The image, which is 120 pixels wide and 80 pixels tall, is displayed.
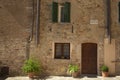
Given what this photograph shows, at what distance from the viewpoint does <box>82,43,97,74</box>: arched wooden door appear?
645 inches

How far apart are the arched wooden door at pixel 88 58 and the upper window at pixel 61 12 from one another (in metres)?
2.05

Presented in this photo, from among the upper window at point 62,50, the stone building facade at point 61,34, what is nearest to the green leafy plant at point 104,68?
the stone building facade at point 61,34

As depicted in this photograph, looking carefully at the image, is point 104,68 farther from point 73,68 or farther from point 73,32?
point 73,32

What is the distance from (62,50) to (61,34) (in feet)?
3.41

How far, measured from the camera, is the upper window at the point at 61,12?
1630cm

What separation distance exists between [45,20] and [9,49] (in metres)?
2.92

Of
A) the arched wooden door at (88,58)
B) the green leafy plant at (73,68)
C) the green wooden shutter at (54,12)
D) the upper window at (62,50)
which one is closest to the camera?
the green leafy plant at (73,68)

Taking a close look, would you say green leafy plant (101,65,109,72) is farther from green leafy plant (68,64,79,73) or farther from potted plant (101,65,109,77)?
green leafy plant (68,64,79,73)

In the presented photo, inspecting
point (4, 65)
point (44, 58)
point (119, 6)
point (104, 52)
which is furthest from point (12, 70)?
point (119, 6)

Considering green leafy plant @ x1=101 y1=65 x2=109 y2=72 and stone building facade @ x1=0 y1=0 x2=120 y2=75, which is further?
stone building facade @ x1=0 y1=0 x2=120 y2=75

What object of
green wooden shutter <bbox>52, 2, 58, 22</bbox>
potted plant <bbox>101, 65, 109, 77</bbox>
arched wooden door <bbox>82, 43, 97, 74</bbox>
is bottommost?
potted plant <bbox>101, 65, 109, 77</bbox>

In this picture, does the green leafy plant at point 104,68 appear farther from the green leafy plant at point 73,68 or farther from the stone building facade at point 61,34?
the green leafy plant at point 73,68

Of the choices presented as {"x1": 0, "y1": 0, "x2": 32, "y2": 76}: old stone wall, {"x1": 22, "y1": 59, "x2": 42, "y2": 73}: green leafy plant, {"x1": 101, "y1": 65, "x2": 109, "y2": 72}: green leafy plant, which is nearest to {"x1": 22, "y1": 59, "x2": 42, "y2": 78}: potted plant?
{"x1": 22, "y1": 59, "x2": 42, "y2": 73}: green leafy plant

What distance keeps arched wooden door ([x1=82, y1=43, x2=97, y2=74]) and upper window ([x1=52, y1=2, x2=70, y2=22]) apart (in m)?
2.05
